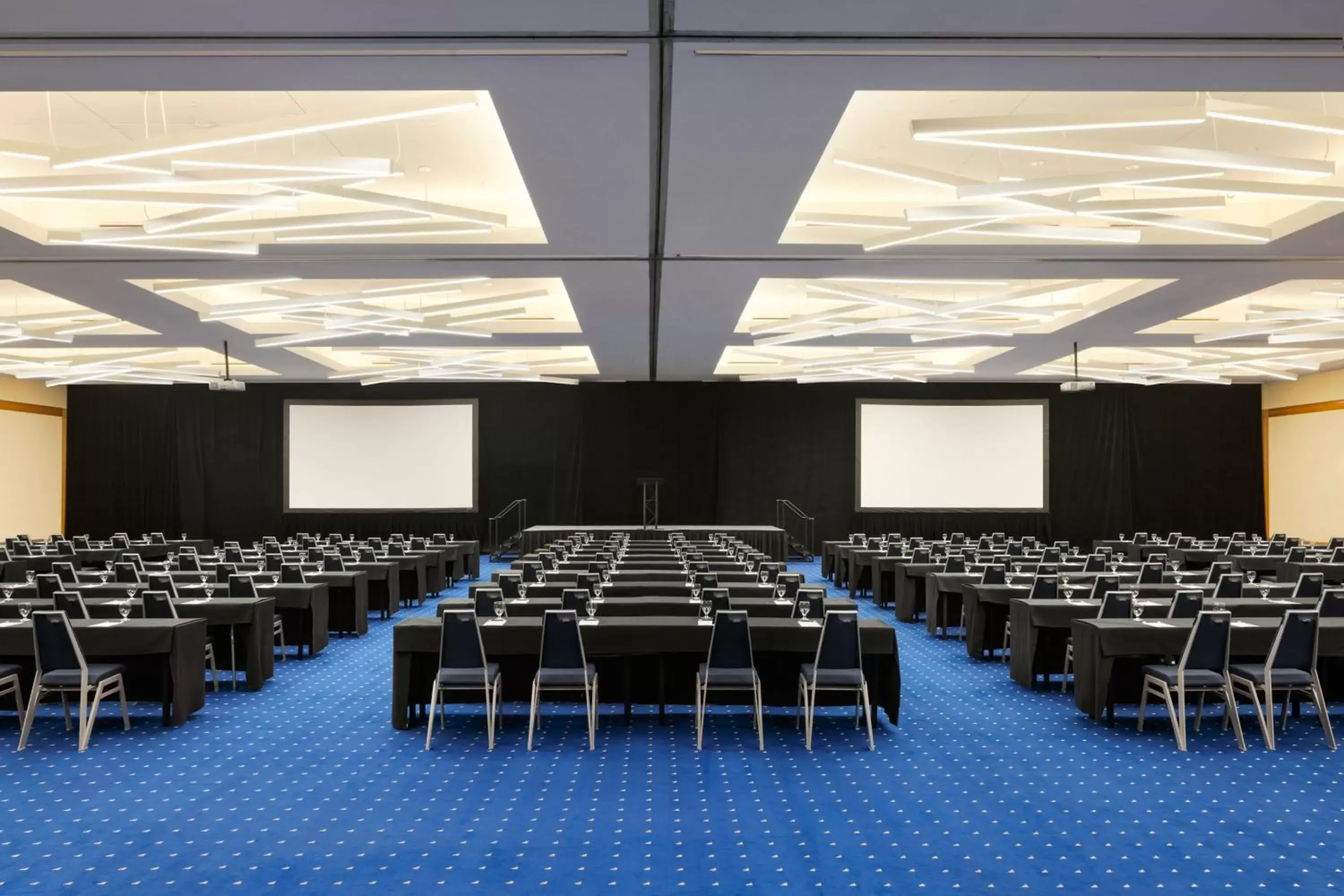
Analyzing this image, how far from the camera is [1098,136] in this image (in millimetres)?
8148

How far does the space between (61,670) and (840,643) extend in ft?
17.2

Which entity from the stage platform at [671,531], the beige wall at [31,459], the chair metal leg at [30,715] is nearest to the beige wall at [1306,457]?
the stage platform at [671,531]

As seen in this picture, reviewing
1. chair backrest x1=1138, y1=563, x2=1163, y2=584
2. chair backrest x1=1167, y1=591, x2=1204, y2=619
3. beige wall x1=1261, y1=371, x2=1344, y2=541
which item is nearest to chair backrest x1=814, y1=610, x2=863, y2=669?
chair backrest x1=1167, y1=591, x2=1204, y2=619

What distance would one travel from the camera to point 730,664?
6652 millimetres

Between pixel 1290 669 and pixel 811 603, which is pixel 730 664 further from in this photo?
pixel 1290 669

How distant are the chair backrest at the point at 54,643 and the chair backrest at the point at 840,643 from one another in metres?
4.89

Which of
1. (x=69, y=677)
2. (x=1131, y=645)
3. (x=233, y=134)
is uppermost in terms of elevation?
(x=233, y=134)

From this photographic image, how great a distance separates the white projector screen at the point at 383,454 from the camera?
78.4 feet

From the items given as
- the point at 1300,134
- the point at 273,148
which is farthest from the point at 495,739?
the point at 1300,134

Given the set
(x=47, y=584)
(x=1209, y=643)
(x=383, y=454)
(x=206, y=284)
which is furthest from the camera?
(x=383, y=454)

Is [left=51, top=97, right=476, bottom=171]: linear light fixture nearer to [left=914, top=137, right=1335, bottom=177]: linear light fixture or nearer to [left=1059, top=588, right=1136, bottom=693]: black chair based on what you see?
[left=914, top=137, right=1335, bottom=177]: linear light fixture

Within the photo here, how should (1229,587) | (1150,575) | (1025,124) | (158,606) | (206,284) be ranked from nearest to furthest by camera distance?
1. (1025,124)
2. (158,606)
3. (1229,587)
4. (1150,575)
5. (206,284)

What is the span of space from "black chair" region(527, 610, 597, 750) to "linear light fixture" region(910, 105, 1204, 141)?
388 cm

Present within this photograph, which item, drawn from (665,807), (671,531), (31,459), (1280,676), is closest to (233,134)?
(665,807)
